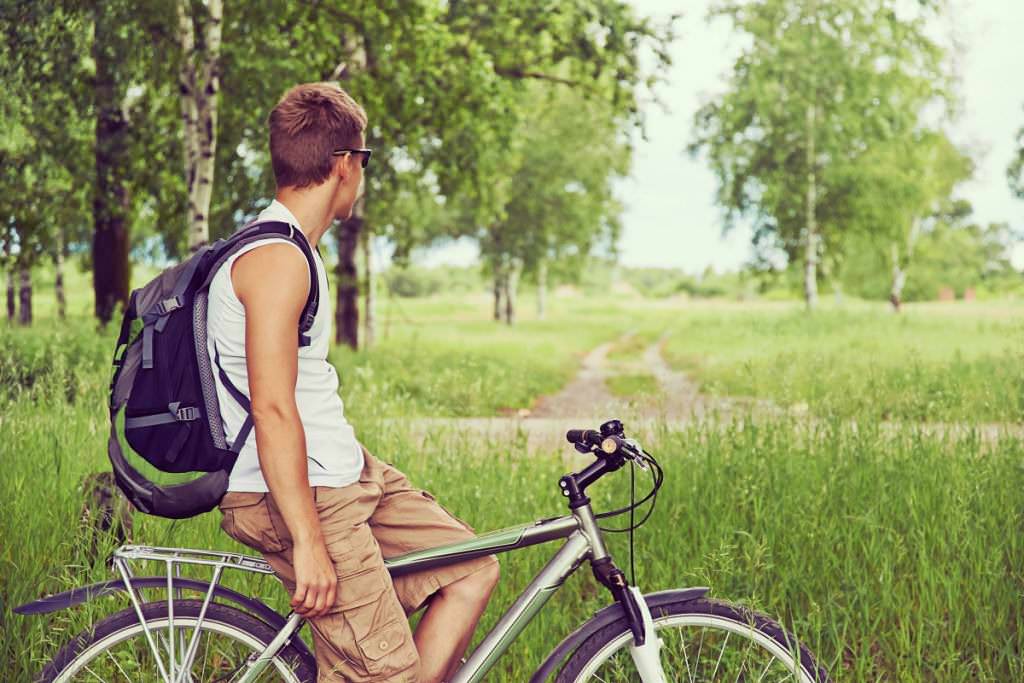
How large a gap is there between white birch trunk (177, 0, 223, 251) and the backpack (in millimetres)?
8777

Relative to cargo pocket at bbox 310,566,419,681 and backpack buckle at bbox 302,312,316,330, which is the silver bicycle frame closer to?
cargo pocket at bbox 310,566,419,681

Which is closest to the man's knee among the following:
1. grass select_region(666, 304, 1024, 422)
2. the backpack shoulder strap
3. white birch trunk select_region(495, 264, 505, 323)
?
the backpack shoulder strap

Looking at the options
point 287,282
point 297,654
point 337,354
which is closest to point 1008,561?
point 297,654

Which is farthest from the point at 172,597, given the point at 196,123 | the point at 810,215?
the point at 810,215

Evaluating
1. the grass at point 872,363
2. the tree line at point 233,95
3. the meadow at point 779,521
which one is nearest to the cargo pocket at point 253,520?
the meadow at point 779,521

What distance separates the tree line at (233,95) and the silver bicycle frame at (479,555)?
6175 millimetres

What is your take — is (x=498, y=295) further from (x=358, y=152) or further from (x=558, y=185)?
(x=358, y=152)

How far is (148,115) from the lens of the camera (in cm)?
1432

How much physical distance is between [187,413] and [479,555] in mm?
838

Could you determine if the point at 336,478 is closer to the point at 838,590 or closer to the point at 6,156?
the point at 838,590

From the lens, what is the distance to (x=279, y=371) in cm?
225

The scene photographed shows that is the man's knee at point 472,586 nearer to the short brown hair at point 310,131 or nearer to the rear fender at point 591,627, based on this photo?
the rear fender at point 591,627

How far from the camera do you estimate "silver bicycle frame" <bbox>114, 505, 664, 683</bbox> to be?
8.41ft

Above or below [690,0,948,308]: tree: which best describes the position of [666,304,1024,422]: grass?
below
